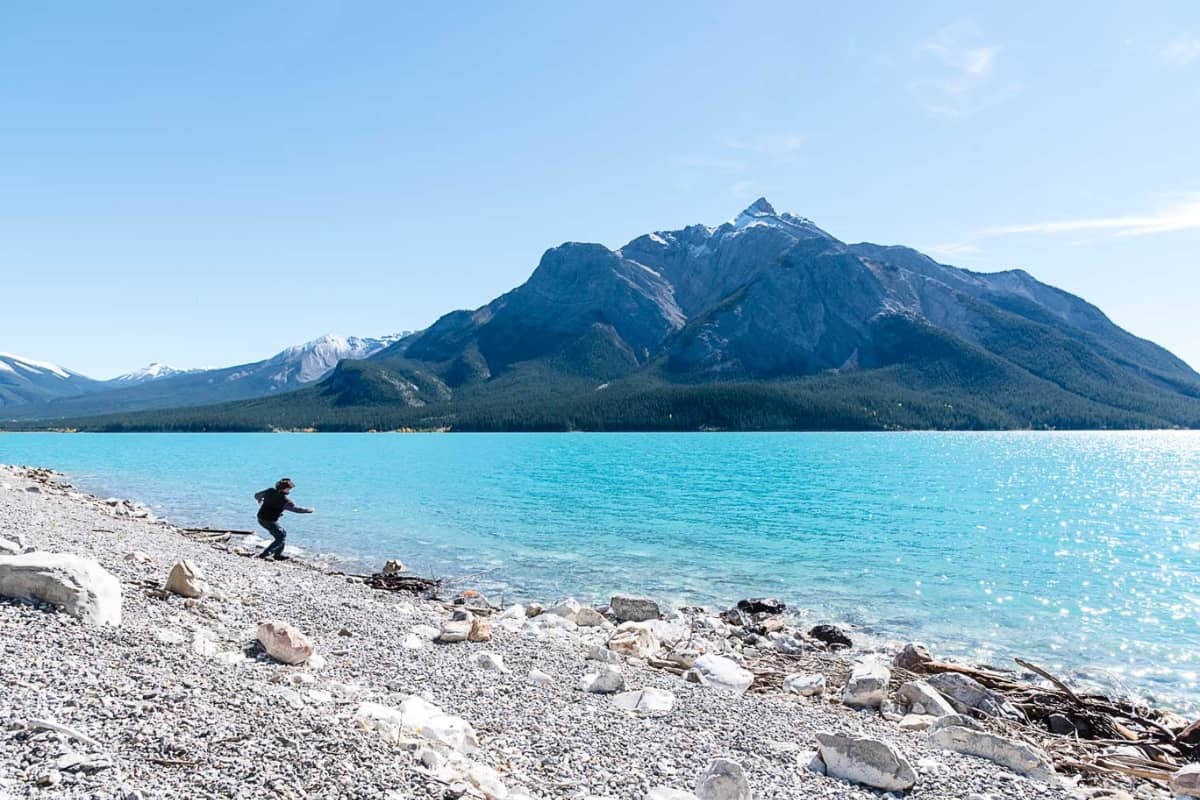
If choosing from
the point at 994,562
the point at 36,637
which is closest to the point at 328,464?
the point at 994,562

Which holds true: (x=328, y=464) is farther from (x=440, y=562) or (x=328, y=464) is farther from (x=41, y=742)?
(x=41, y=742)

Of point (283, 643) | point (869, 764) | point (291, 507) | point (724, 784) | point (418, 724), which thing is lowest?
point (869, 764)

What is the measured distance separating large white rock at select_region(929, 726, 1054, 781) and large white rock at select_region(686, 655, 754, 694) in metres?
3.42

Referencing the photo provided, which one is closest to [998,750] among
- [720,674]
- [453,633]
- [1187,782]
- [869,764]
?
[1187,782]

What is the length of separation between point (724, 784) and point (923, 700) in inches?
266

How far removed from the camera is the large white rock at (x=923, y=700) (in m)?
12.0

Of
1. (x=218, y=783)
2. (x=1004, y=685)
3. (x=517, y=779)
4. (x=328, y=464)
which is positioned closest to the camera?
(x=218, y=783)

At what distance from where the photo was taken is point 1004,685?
46.6 ft

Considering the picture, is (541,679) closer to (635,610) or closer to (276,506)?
(635,610)

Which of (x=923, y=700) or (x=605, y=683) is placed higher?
(x=605, y=683)

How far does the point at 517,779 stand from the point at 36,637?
6.06 meters

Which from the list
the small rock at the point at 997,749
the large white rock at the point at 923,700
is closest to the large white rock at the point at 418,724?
the small rock at the point at 997,749

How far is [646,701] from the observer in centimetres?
1050

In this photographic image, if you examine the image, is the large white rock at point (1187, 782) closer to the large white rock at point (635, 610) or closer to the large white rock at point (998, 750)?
the large white rock at point (998, 750)
